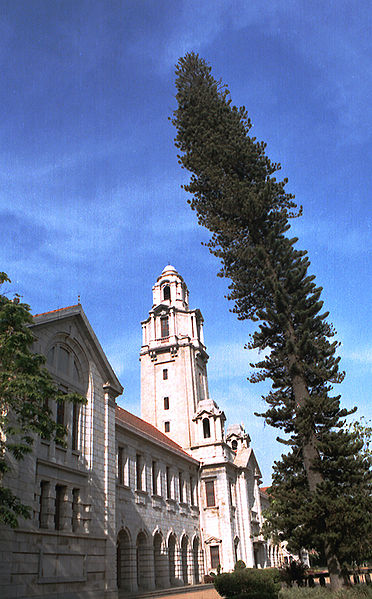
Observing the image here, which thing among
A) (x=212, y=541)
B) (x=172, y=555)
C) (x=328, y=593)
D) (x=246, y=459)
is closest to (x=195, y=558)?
(x=212, y=541)

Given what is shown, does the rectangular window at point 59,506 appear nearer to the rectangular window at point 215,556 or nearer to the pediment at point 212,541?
the pediment at point 212,541

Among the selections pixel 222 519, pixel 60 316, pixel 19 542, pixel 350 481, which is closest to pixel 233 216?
pixel 60 316

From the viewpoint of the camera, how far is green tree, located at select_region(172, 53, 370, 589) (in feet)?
74.9

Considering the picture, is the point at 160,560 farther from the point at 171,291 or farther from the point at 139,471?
the point at 171,291

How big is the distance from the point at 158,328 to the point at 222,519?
21183mm

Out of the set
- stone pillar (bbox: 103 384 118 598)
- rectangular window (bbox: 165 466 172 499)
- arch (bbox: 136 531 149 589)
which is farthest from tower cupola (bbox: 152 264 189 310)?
stone pillar (bbox: 103 384 118 598)

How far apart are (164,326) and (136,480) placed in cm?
2432

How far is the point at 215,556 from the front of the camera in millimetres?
42969

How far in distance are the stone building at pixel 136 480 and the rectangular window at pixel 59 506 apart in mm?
43

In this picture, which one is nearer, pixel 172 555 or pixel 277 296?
pixel 277 296

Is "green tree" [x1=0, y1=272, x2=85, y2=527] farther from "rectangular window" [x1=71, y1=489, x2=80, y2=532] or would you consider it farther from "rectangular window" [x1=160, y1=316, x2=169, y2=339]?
"rectangular window" [x1=160, y1=316, x2=169, y2=339]

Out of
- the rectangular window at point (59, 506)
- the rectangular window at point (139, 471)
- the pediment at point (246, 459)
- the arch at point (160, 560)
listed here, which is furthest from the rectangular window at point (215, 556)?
the rectangular window at point (59, 506)

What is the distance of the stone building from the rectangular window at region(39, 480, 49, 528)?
0.14 ft

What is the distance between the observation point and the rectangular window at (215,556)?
42562 millimetres
